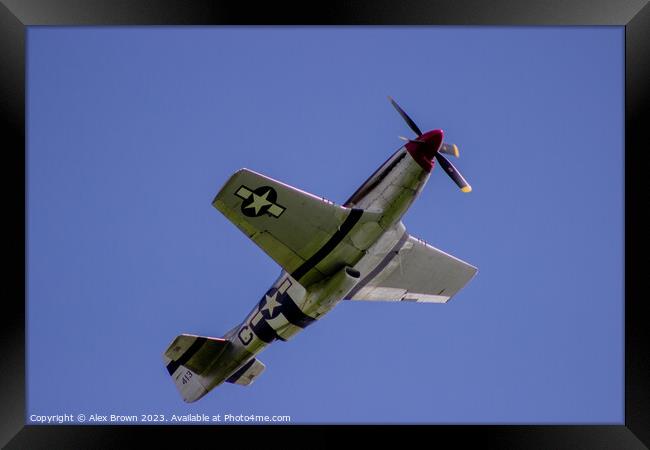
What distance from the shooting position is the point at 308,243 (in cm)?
1360

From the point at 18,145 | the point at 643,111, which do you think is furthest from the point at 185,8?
the point at 643,111

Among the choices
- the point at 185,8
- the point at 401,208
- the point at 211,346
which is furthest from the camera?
the point at 211,346

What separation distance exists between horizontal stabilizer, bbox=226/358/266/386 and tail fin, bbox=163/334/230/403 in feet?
3.94

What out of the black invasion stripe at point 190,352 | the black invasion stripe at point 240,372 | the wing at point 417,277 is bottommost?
the wing at point 417,277

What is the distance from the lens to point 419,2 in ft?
32.0

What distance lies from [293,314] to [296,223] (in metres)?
2.00

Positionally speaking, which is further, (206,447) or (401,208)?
(401,208)

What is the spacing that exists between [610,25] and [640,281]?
3.56 m

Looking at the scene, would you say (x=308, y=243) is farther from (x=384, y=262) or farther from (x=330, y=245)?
(x=384, y=262)

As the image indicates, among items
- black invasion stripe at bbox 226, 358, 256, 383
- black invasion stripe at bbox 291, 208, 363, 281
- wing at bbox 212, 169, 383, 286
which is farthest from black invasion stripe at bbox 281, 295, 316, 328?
black invasion stripe at bbox 226, 358, 256, 383

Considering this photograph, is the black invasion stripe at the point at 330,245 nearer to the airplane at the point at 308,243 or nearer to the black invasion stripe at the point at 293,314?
the airplane at the point at 308,243

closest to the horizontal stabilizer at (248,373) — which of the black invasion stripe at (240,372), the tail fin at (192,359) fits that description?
the black invasion stripe at (240,372)

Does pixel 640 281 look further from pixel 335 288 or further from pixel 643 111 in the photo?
pixel 335 288

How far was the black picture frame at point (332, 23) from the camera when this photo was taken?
968 cm
